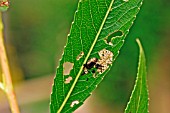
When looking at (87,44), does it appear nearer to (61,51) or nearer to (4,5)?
(4,5)

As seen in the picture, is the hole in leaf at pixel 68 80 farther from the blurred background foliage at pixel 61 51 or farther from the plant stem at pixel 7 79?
the blurred background foliage at pixel 61 51

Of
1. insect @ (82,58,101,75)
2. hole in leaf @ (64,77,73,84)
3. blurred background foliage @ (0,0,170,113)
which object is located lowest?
hole in leaf @ (64,77,73,84)

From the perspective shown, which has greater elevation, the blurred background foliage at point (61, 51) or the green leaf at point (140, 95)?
the blurred background foliage at point (61, 51)

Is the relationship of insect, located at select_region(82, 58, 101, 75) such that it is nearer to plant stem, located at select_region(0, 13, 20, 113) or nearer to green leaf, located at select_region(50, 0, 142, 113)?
green leaf, located at select_region(50, 0, 142, 113)

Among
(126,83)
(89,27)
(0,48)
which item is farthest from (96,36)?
(126,83)

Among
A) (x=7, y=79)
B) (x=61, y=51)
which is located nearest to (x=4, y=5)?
(x=7, y=79)

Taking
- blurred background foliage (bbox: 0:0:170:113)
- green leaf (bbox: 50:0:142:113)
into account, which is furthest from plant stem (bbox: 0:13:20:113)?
blurred background foliage (bbox: 0:0:170:113)

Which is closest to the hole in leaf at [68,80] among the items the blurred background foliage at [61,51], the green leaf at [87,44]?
the green leaf at [87,44]
